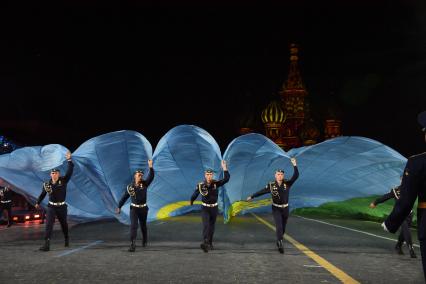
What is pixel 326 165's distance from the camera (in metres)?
27.1

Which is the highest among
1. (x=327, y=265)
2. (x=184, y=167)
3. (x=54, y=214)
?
(x=184, y=167)

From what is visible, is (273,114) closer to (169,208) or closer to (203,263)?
(169,208)

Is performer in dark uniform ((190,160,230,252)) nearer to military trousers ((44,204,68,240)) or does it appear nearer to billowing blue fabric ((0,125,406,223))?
military trousers ((44,204,68,240))

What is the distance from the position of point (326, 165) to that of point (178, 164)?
7329mm

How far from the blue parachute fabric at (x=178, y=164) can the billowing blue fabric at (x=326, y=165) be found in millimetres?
1031

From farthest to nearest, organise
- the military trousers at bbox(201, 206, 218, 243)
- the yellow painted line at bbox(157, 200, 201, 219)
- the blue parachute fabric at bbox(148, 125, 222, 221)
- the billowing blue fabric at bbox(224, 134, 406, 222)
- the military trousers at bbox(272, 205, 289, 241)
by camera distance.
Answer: the yellow painted line at bbox(157, 200, 201, 219) → the billowing blue fabric at bbox(224, 134, 406, 222) → the blue parachute fabric at bbox(148, 125, 222, 221) → the military trousers at bbox(201, 206, 218, 243) → the military trousers at bbox(272, 205, 289, 241)

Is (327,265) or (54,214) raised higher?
(54,214)

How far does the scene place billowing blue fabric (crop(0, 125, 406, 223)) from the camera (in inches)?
860

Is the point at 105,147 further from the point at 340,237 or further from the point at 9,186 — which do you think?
the point at 340,237

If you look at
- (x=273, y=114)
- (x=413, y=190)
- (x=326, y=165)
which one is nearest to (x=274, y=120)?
(x=273, y=114)

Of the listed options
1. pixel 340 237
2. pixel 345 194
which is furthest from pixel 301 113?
pixel 340 237

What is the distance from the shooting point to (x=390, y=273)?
28.3 feet

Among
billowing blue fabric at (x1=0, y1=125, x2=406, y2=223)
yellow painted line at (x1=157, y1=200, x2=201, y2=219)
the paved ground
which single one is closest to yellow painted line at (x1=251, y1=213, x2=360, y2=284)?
the paved ground

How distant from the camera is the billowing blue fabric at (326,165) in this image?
24.8 m
